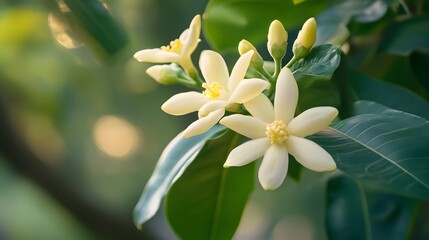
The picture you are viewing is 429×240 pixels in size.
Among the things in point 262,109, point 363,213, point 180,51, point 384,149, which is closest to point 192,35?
point 180,51

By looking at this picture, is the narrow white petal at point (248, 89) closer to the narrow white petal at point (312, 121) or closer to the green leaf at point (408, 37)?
the narrow white petal at point (312, 121)

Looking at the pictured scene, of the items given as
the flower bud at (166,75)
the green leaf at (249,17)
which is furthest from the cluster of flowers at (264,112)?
the green leaf at (249,17)

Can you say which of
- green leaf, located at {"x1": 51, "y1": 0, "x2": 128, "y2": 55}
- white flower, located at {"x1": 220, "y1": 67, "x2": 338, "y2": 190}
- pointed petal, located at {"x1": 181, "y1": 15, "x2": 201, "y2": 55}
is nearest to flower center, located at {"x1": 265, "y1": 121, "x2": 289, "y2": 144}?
white flower, located at {"x1": 220, "y1": 67, "x2": 338, "y2": 190}

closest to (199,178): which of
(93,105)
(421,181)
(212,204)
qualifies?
(212,204)

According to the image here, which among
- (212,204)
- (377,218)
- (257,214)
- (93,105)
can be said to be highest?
(212,204)

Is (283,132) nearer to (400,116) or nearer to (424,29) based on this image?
(400,116)

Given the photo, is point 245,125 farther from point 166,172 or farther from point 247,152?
point 166,172
